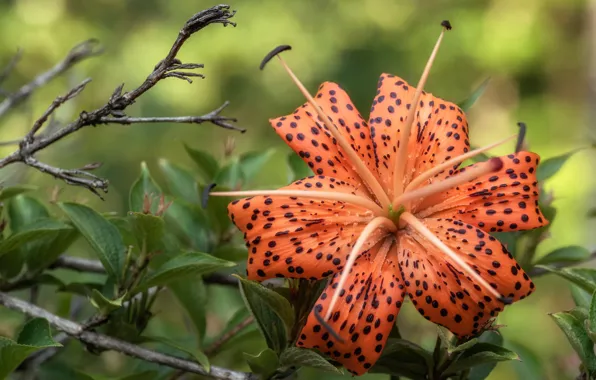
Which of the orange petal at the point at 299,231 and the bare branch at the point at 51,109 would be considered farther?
the bare branch at the point at 51,109

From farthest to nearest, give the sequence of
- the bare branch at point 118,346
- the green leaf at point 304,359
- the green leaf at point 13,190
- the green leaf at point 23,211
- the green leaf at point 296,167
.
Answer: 1. the green leaf at point 296,167
2. the green leaf at point 23,211
3. the green leaf at point 13,190
4. the bare branch at point 118,346
5. the green leaf at point 304,359

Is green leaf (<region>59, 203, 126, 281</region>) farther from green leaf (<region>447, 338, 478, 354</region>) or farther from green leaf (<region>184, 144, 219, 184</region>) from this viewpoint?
green leaf (<region>447, 338, 478, 354</region>)

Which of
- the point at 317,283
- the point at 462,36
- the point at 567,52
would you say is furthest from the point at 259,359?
the point at 567,52

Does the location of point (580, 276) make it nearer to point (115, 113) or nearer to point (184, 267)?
point (184, 267)

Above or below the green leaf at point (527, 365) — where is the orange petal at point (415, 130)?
above

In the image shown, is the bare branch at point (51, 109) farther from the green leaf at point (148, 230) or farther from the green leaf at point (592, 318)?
the green leaf at point (592, 318)

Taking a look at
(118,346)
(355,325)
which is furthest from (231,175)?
(355,325)

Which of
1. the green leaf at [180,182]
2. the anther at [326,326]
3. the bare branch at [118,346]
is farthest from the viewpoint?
the green leaf at [180,182]

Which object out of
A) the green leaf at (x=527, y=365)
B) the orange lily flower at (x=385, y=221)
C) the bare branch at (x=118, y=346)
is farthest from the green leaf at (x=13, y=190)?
the green leaf at (x=527, y=365)
